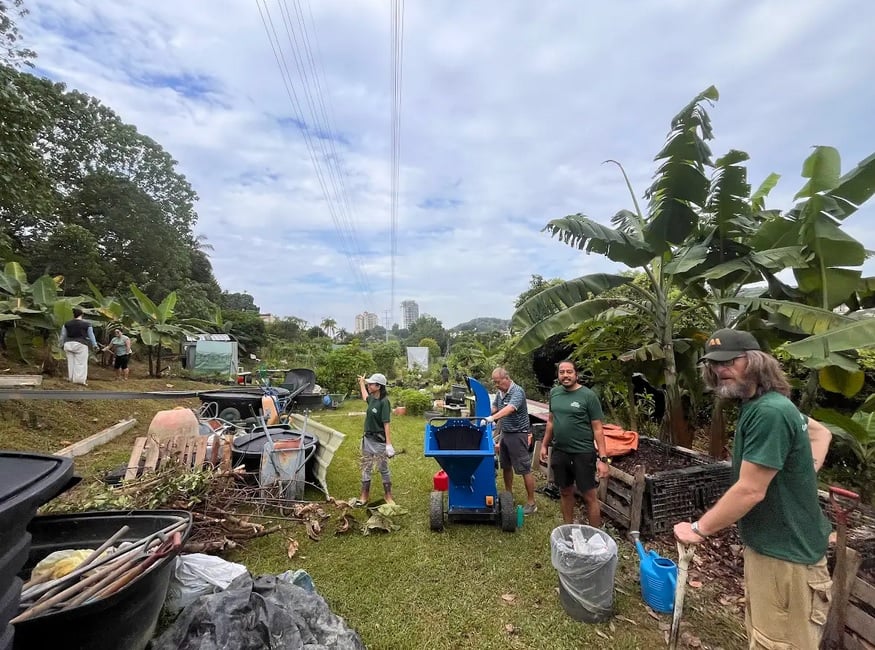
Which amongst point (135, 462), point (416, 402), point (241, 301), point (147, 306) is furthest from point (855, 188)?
point (241, 301)

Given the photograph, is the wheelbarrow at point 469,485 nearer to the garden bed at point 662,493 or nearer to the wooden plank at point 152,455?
the garden bed at point 662,493

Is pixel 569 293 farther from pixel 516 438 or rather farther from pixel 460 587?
pixel 460 587

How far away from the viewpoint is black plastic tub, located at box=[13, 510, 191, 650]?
5.63 ft

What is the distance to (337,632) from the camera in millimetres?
2359

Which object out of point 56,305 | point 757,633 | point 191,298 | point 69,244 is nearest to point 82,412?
point 56,305

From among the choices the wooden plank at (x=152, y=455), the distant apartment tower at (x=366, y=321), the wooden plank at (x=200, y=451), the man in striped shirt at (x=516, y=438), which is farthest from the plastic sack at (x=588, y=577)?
the distant apartment tower at (x=366, y=321)

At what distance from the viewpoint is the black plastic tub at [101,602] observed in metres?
1.72

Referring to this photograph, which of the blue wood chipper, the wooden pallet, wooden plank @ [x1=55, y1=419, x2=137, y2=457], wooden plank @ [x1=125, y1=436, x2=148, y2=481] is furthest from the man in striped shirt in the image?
wooden plank @ [x1=55, y1=419, x2=137, y2=457]

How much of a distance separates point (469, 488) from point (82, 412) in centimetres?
785

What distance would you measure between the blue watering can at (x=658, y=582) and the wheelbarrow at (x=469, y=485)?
1.41m

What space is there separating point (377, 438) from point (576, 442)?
93.4 inches

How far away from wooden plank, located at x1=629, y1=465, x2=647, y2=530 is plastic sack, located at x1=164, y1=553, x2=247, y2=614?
357cm

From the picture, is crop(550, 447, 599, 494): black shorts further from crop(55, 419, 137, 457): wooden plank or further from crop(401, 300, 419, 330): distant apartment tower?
crop(401, 300, 419, 330): distant apartment tower

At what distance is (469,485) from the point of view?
4.29 metres
